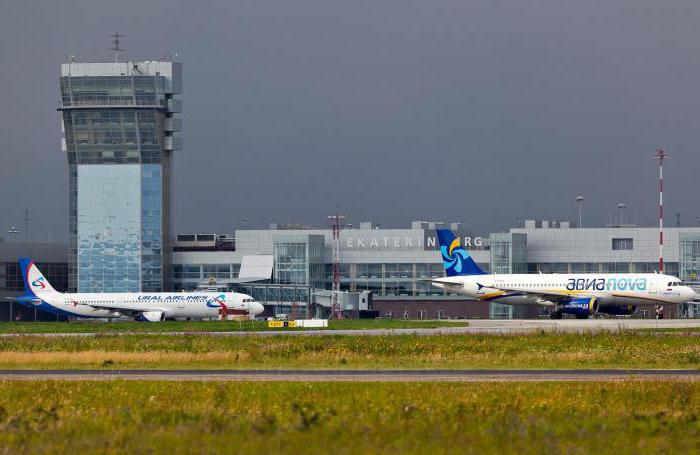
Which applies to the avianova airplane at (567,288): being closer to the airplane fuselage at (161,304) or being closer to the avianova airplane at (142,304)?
the airplane fuselage at (161,304)

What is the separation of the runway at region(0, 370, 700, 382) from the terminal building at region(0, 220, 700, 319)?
351ft

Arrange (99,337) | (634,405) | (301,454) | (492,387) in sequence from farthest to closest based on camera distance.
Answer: (99,337), (492,387), (634,405), (301,454)

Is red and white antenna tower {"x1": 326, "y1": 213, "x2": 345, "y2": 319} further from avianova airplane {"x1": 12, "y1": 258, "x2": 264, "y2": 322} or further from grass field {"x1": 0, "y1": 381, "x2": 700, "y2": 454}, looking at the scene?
grass field {"x1": 0, "y1": 381, "x2": 700, "y2": 454}

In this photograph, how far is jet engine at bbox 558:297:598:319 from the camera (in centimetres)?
11725

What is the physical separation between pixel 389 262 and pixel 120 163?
133 feet

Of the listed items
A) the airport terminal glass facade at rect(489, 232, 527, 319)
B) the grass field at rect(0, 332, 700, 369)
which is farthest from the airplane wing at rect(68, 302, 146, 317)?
the airport terminal glass facade at rect(489, 232, 527, 319)

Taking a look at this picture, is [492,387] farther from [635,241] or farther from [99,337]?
[635,241]

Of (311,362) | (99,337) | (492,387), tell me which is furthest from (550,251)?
(492,387)

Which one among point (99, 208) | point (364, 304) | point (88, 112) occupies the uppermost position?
point (88, 112)

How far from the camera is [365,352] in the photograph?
58.2 m

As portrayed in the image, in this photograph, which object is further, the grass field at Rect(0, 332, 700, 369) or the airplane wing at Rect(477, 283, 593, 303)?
the airplane wing at Rect(477, 283, 593, 303)

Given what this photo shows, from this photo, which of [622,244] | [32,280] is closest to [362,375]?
[32,280]

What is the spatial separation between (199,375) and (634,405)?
18344 mm

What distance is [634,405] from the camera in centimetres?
3181
